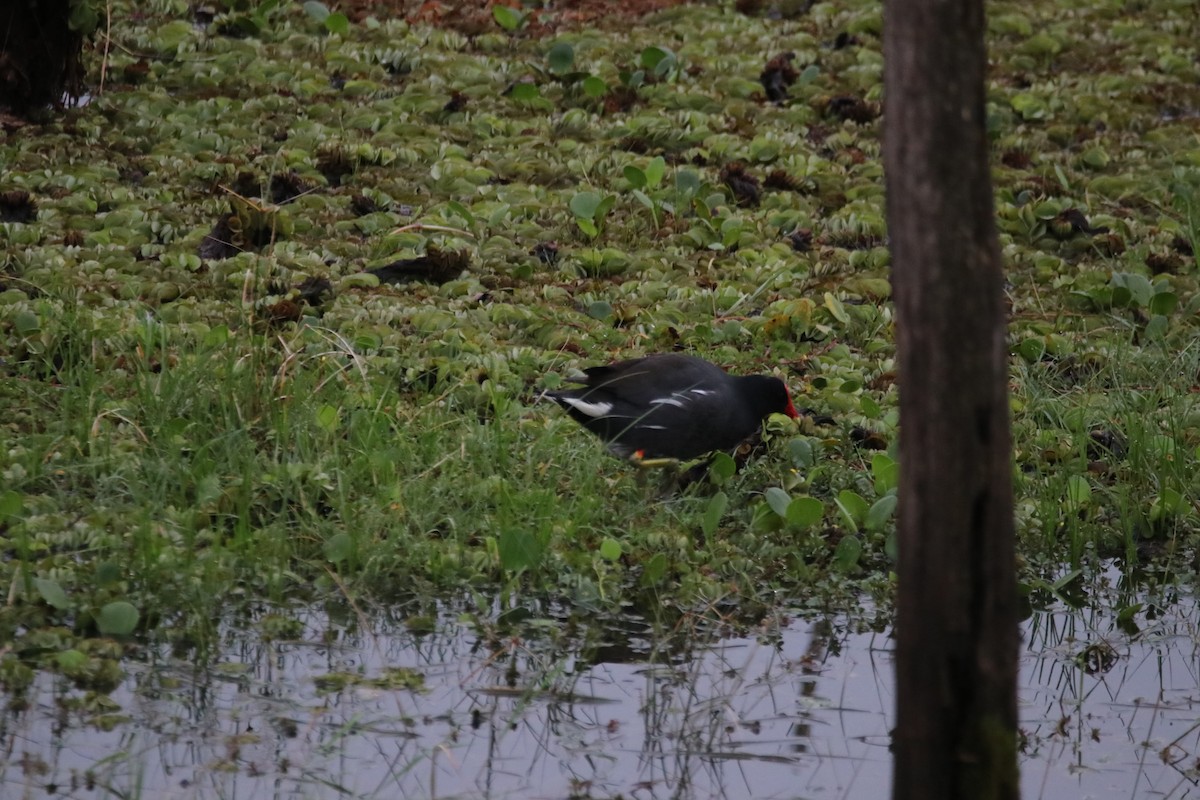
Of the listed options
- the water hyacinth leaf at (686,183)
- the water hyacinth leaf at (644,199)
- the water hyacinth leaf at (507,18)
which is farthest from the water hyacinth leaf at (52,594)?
the water hyacinth leaf at (507,18)

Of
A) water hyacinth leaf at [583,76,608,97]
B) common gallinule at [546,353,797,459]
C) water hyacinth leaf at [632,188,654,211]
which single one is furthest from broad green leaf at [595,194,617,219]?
common gallinule at [546,353,797,459]

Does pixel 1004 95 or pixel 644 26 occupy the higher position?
pixel 644 26

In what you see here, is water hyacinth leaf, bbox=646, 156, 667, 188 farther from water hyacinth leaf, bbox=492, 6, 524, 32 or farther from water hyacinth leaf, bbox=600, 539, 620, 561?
water hyacinth leaf, bbox=600, 539, 620, 561

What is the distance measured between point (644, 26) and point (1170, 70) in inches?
153

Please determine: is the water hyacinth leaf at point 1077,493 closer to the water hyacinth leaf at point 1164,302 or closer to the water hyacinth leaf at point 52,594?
the water hyacinth leaf at point 1164,302

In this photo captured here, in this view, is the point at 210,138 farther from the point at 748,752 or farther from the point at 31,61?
the point at 748,752

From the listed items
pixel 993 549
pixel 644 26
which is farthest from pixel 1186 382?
pixel 644 26

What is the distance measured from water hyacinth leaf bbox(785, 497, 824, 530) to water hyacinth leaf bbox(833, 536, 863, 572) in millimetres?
141

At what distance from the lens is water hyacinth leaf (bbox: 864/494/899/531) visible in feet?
18.0

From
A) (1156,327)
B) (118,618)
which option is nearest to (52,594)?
(118,618)

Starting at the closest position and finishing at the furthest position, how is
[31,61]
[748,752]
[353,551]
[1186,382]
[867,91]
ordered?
1. [748,752]
2. [353,551]
3. [1186,382]
4. [31,61]
5. [867,91]

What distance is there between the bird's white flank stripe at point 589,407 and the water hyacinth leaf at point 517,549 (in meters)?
1.01

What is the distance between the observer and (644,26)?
11.2 meters

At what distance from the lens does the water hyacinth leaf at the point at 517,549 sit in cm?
491
